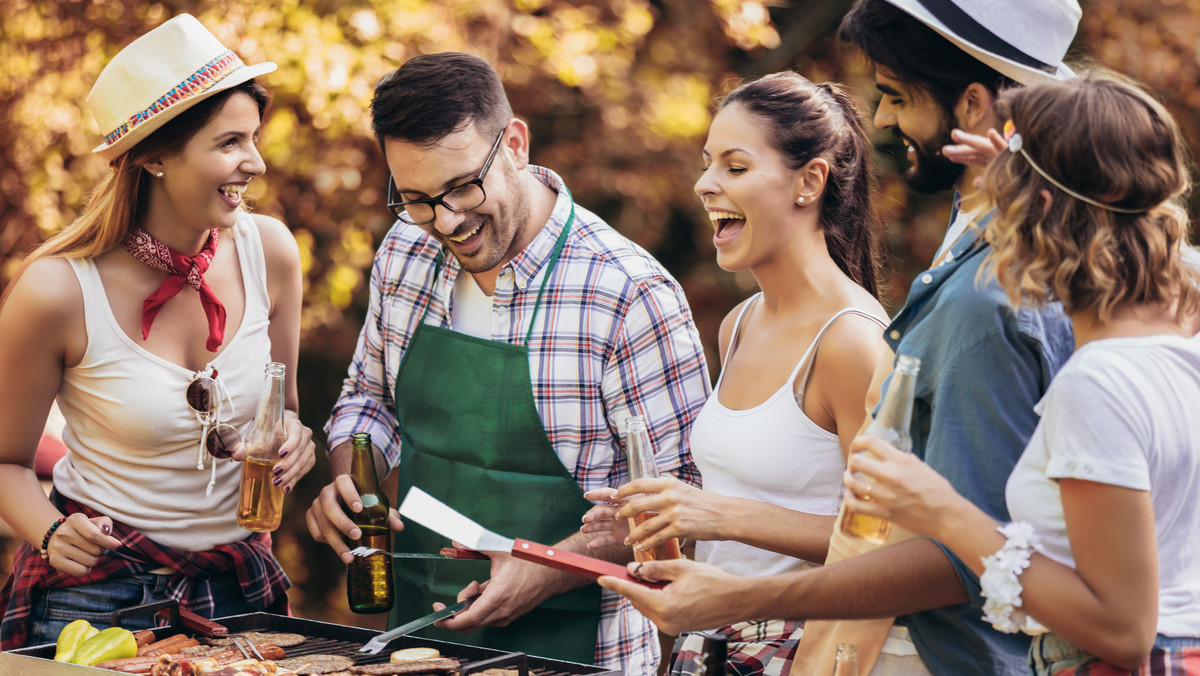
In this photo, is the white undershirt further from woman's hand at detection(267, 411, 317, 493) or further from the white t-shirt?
the white t-shirt

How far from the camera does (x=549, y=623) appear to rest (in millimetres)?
2900

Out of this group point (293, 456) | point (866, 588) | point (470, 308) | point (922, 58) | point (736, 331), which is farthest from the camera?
point (470, 308)

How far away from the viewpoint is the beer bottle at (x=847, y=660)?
1886mm

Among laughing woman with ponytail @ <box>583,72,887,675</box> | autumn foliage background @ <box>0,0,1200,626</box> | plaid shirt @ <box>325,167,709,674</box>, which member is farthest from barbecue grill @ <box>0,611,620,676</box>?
autumn foliage background @ <box>0,0,1200,626</box>

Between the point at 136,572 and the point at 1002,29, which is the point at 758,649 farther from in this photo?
the point at 136,572

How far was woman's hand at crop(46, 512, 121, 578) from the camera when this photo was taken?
108 inches

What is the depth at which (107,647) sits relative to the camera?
2.42 meters

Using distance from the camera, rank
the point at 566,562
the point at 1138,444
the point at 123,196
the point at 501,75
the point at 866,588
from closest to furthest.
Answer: the point at 1138,444 → the point at 866,588 → the point at 566,562 → the point at 123,196 → the point at 501,75

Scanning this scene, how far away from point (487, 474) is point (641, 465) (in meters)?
0.78

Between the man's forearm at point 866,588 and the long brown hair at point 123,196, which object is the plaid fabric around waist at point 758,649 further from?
the long brown hair at point 123,196

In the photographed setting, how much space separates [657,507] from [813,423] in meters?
0.41

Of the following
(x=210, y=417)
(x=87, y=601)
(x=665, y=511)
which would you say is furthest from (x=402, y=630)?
Result: (x=87, y=601)

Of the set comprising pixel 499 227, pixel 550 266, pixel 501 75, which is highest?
pixel 501 75

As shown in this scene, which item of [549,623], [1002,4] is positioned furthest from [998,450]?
[549,623]
